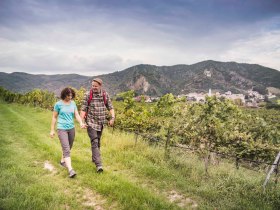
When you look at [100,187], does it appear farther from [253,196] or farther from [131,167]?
[253,196]

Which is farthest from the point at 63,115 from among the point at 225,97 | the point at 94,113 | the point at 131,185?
the point at 225,97

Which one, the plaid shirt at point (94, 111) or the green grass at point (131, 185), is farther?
the plaid shirt at point (94, 111)

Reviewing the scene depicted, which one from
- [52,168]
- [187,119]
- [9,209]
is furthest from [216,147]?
[9,209]

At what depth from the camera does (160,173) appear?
5.82m

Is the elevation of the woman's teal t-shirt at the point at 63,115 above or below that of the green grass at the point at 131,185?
above

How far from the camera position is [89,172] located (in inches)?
225

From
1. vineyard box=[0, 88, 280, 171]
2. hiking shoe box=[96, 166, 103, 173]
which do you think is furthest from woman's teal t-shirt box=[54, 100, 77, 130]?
vineyard box=[0, 88, 280, 171]

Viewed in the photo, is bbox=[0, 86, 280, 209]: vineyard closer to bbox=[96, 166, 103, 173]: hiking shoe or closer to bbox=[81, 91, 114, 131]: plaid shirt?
bbox=[96, 166, 103, 173]: hiking shoe

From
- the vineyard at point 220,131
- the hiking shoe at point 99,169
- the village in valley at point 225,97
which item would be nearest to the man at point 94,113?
the hiking shoe at point 99,169

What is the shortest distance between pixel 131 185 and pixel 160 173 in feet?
3.65

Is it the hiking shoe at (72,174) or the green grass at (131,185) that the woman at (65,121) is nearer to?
the hiking shoe at (72,174)

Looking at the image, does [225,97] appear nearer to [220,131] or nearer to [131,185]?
[220,131]

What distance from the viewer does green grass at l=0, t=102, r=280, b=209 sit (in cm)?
427

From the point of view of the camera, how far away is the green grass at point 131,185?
4272mm
